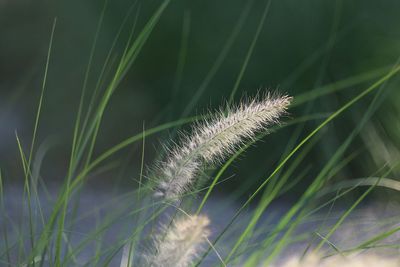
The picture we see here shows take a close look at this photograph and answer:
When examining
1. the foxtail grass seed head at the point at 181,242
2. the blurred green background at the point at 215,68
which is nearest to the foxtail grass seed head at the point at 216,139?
the foxtail grass seed head at the point at 181,242

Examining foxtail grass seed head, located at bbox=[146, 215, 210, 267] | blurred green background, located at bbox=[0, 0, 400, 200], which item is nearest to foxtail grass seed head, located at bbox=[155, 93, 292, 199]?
foxtail grass seed head, located at bbox=[146, 215, 210, 267]

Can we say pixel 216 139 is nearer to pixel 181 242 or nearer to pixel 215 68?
pixel 181 242

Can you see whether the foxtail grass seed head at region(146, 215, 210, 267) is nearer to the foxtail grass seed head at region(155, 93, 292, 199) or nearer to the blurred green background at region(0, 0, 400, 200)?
the foxtail grass seed head at region(155, 93, 292, 199)

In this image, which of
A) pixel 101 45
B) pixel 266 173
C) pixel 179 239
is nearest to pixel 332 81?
pixel 266 173

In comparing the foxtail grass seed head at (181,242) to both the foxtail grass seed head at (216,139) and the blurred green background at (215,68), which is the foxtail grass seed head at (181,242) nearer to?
the foxtail grass seed head at (216,139)

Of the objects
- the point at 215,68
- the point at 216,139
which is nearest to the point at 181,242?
the point at 216,139

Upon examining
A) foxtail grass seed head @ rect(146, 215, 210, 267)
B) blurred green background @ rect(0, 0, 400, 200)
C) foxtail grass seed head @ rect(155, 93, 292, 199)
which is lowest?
foxtail grass seed head @ rect(146, 215, 210, 267)

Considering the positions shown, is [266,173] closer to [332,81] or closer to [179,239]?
[332,81]
